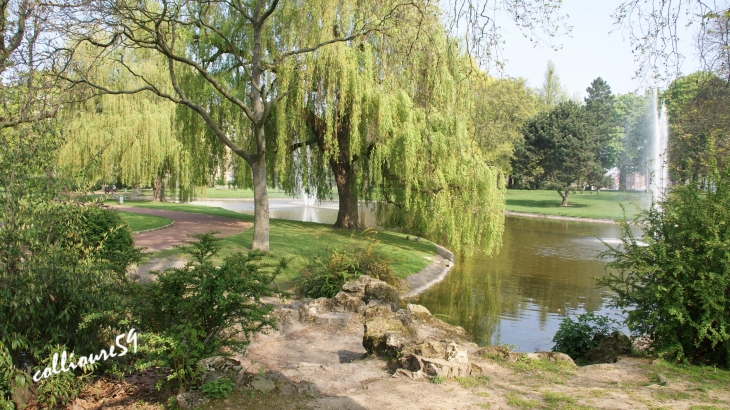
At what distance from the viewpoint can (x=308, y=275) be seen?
12586 mm

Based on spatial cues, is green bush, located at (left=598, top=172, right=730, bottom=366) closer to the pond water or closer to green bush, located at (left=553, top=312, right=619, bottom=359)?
green bush, located at (left=553, top=312, right=619, bottom=359)

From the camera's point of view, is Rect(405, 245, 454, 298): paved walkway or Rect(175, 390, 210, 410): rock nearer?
Rect(175, 390, 210, 410): rock

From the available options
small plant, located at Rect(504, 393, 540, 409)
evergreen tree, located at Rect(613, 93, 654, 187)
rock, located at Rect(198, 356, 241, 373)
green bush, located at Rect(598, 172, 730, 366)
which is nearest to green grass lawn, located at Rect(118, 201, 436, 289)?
green bush, located at Rect(598, 172, 730, 366)

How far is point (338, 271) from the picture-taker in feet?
40.0

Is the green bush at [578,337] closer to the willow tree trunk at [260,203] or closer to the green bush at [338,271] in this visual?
the green bush at [338,271]

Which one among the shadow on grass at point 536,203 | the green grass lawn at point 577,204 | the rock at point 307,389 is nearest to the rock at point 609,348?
the rock at point 307,389

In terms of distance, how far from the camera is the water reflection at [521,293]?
1159 centimetres

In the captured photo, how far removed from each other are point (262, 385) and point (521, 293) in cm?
1060

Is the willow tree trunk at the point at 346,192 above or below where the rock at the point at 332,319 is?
above

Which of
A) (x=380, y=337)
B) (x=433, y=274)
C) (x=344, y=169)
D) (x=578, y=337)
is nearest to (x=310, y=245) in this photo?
(x=433, y=274)

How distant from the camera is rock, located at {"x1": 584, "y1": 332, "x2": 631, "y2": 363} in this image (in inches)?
333

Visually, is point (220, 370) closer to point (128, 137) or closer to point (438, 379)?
point (438, 379)

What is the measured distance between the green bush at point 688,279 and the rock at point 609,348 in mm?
301

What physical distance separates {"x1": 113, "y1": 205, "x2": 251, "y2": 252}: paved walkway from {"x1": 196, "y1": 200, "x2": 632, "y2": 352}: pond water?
7.05 meters
